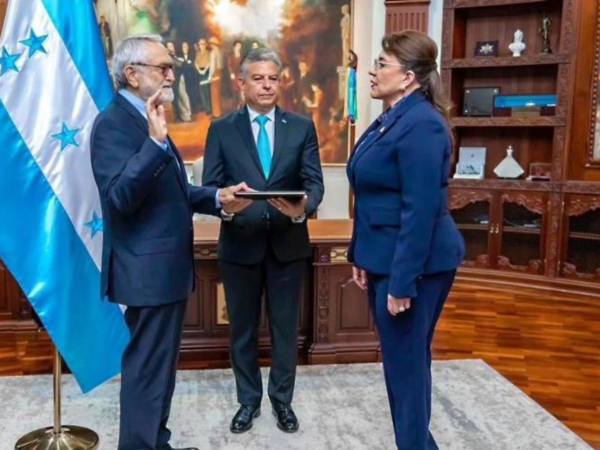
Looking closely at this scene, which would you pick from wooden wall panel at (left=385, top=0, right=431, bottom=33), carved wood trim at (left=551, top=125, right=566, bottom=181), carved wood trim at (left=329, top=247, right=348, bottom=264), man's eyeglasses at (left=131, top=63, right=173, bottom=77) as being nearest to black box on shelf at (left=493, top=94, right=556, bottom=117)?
carved wood trim at (left=551, top=125, right=566, bottom=181)

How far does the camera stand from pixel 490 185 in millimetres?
5762

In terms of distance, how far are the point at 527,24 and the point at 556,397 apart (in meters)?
3.83

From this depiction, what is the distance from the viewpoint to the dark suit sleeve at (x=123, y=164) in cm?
193

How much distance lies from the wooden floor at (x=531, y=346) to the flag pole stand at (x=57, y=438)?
1010 mm

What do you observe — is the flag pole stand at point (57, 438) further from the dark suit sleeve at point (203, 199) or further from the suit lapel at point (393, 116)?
the suit lapel at point (393, 116)

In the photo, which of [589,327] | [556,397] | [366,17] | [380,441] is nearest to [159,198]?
[380,441]

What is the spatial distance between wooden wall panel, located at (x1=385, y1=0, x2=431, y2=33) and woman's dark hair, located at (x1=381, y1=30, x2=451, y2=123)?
12.9ft

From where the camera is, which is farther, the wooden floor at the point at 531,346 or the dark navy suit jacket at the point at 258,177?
the wooden floor at the point at 531,346

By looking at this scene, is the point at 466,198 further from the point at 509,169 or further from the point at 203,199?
the point at 203,199

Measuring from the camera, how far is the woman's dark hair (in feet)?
6.84

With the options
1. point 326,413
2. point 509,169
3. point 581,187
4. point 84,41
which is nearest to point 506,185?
point 509,169

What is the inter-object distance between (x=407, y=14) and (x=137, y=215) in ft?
14.8

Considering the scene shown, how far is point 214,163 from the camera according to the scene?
2637 mm

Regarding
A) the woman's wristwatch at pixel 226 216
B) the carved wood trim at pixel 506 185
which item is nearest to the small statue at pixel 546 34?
the carved wood trim at pixel 506 185
